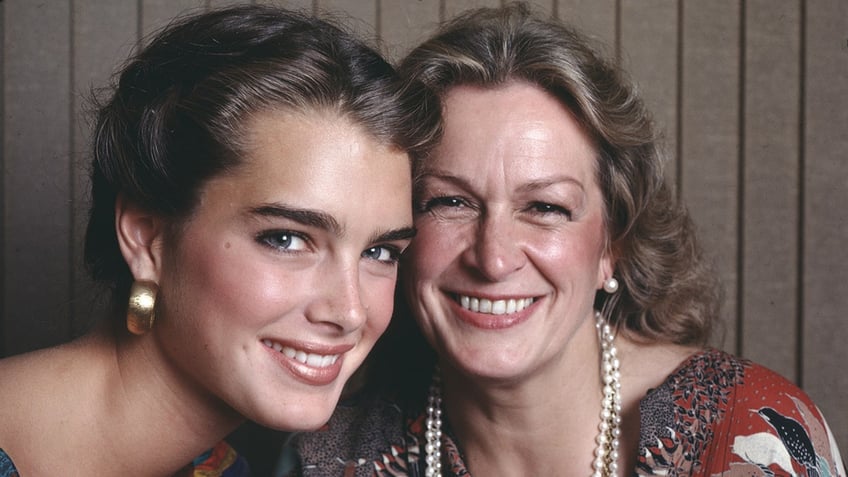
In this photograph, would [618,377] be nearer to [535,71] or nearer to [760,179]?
[535,71]

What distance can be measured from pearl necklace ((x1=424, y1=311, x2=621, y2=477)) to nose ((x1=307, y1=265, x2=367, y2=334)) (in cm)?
58

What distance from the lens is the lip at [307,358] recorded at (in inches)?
57.7

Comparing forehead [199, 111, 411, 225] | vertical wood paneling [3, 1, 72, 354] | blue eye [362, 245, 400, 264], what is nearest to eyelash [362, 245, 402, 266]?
blue eye [362, 245, 400, 264]

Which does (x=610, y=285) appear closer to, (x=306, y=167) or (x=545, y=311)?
(x=545, y=311)

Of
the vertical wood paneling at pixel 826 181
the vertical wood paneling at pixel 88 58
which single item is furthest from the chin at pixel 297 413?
the vertical wood paneling at pixel 826 181

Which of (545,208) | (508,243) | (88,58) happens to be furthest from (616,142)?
(88,58)

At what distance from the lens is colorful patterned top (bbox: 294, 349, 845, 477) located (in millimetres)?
1686

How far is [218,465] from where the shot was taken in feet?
6.43

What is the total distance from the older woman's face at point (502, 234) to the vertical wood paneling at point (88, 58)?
1102 mm

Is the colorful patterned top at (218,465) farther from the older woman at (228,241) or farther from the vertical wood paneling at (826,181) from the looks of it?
the vertical wood paneling at (826,181)

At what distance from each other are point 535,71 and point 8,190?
4.81 feet

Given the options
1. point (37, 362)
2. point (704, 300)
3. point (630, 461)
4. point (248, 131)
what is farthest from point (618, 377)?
point (37, 362)

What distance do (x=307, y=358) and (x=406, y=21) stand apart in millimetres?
1340

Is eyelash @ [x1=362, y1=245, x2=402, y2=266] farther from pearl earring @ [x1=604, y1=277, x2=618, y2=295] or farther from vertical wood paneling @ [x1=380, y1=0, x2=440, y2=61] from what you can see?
vertical wood paneling @ [x1=380, y1=0, x2=440, y2=61]
